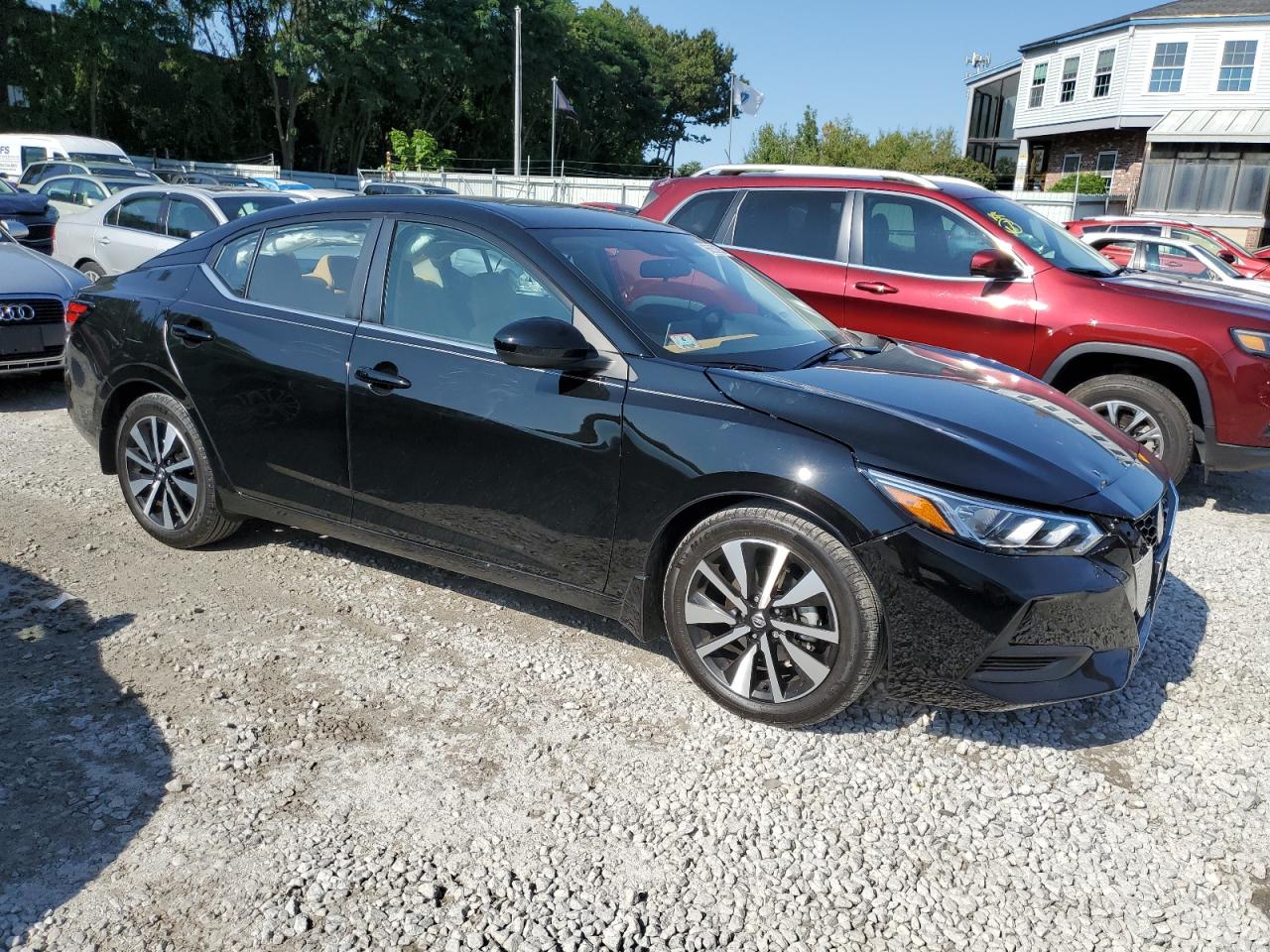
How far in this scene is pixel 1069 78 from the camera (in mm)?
39281

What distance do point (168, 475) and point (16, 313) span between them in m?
3.95

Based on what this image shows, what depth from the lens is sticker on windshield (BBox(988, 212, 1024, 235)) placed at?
242 inches

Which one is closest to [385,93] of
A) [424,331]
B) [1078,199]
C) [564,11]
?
[564,11]

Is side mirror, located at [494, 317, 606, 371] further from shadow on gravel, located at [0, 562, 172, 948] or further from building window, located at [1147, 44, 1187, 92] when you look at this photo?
building window, located at [1147, 44, 1187, 92]

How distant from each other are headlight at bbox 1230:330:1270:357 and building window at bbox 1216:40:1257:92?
35955mm

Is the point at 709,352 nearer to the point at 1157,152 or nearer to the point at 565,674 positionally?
the point at 565,674

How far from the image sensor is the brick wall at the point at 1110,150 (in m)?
36.6

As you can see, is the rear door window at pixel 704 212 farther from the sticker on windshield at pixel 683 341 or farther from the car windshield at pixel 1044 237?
the sticker on windshield at pixel 683 341

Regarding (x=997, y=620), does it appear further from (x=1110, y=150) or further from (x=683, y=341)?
(x=1110, y=150)

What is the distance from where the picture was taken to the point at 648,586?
10.9ft

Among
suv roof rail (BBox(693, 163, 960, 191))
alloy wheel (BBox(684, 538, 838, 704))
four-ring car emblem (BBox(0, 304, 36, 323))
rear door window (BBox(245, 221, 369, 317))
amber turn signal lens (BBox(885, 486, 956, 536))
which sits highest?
suv roof rail (BBox(693, 163, 960, 191))

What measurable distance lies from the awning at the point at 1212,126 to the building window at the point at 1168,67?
3.40 feet

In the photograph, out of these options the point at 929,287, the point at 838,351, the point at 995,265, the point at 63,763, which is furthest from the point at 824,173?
the point at 63,763

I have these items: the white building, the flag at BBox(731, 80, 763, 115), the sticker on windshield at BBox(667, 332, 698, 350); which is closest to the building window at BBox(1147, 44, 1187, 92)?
the white building
